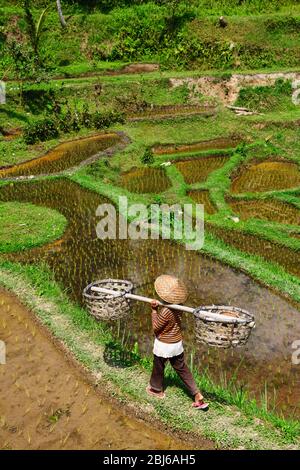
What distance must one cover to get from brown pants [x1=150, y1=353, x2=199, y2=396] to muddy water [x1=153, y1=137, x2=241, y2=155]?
38.0 feet

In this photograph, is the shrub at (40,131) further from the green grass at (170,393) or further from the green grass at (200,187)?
the green grass at (170,393)

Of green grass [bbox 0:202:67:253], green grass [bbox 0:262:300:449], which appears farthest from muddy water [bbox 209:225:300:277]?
green grass [bbox 0:262:300:449]

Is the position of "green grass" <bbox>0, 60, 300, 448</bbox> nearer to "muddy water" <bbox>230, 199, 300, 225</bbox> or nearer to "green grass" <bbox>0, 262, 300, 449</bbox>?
"green grass" <bbox>0, 262, 300, 449</bbox>

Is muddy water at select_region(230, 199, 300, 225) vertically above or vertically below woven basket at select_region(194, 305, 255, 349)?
below

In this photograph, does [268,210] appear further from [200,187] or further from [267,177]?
[267,177]

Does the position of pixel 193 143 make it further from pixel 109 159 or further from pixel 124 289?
pixel 124 289

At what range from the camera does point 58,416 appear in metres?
5.27

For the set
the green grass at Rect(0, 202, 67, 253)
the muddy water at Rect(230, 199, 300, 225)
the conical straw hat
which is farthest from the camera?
the muddy water at Rect(230, 199, 300, 225)

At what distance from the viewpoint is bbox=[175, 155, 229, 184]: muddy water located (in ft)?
45.8

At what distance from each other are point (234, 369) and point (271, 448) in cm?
155

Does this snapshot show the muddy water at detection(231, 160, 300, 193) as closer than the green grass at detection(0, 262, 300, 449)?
No

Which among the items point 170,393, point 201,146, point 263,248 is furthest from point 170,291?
point 201,146

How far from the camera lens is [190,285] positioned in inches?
335
